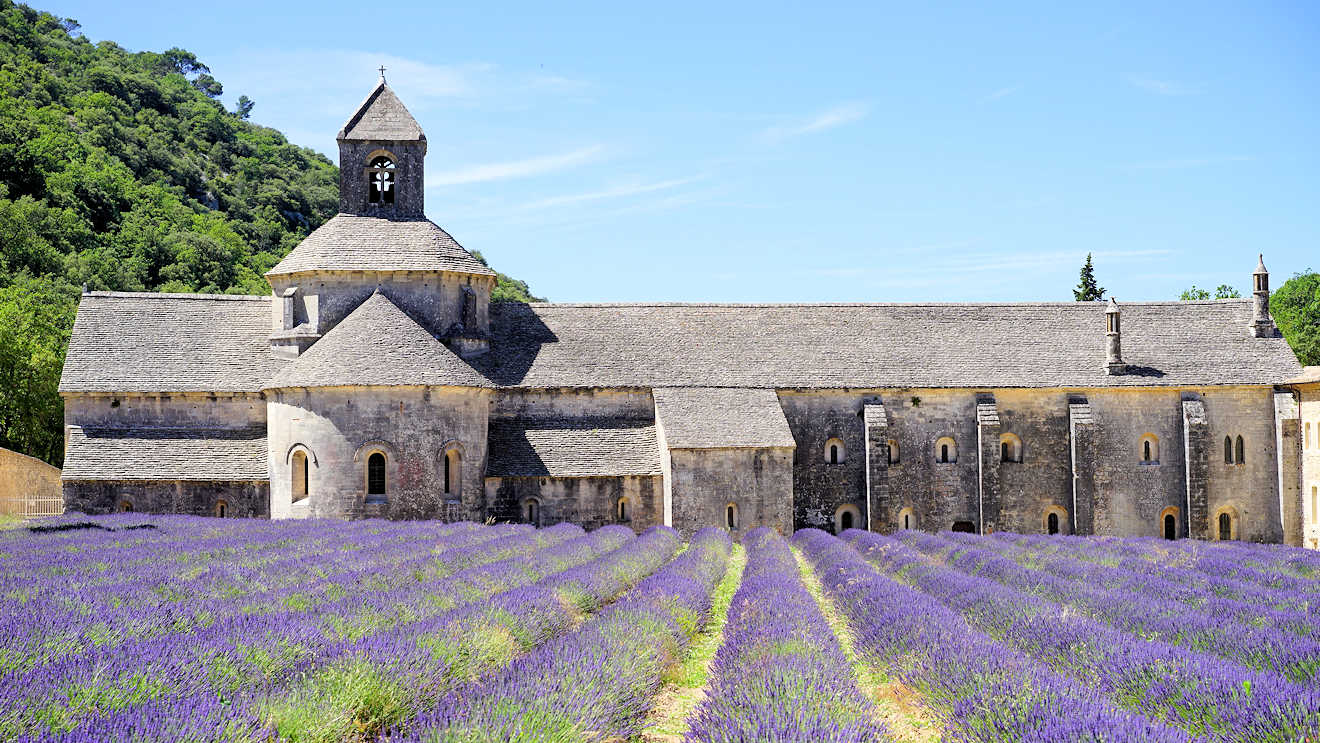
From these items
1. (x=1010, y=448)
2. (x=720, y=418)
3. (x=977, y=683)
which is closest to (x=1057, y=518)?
(x=1010, y=448)

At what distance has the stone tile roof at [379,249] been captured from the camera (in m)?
36.0

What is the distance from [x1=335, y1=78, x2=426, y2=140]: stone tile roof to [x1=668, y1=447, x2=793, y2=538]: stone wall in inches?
599

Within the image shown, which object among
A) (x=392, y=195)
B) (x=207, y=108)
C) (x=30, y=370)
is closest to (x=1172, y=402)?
(x=392, y=195)

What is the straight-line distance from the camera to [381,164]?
39.1m

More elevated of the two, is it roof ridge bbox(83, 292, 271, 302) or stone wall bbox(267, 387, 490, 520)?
roof ridge bbox(83, 292, 271, 302)

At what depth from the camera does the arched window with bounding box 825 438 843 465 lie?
3753 cm

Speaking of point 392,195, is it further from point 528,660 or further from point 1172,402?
point 528,660

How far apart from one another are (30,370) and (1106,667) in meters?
47.2

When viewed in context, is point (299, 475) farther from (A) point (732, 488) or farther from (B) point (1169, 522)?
(B) point (1169, 522)

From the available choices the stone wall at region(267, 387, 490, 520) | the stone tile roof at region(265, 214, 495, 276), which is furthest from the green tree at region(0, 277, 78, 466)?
the stone wall at region(267, 387, 490, 520)

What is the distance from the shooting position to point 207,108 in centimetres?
11288

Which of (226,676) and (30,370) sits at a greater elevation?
(30,370)

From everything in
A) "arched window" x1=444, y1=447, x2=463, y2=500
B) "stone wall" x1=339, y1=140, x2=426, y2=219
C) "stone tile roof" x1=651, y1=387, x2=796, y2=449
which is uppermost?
"stone wall" x1=339, y1=140, x2=426, y2=219

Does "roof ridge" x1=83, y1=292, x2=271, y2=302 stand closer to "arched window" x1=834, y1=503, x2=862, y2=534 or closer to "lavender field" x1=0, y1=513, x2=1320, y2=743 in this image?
"lavender field" x1=0, y1=513, x2=1320, y2=743
